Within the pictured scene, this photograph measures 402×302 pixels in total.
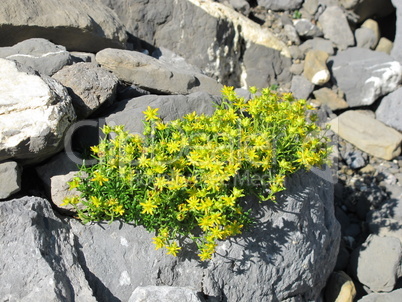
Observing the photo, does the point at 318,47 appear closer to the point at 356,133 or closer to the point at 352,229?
the point at 356,133

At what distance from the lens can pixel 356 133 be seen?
630cm

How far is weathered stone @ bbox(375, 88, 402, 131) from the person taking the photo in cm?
647

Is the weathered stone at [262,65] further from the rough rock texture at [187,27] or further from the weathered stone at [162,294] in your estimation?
the weathered stone at [162,294]

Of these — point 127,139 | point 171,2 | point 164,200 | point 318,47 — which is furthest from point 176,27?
point 164,200

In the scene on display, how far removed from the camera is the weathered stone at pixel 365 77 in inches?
264

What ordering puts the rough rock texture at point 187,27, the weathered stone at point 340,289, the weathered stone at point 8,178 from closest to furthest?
the weathered stone at point 8,178, the weathered stone at point 340,289, the rough rock texture at point 187,27

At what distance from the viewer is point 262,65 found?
6508 mm

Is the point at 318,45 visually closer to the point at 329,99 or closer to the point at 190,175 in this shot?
the point at 329,99

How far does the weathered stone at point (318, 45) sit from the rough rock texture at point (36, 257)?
4.68 meters

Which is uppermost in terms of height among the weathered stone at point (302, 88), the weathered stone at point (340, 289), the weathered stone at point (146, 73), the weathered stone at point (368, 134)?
the weathered stone at point (146, 73)

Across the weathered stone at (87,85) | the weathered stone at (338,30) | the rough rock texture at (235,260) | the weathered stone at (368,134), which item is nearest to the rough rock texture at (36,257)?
the rough rock texture at (235,260)

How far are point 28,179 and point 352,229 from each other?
131 inches

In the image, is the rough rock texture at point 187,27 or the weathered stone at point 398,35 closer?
the rough rock texture at point 187,27

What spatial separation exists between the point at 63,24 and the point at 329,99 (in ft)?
11.6
